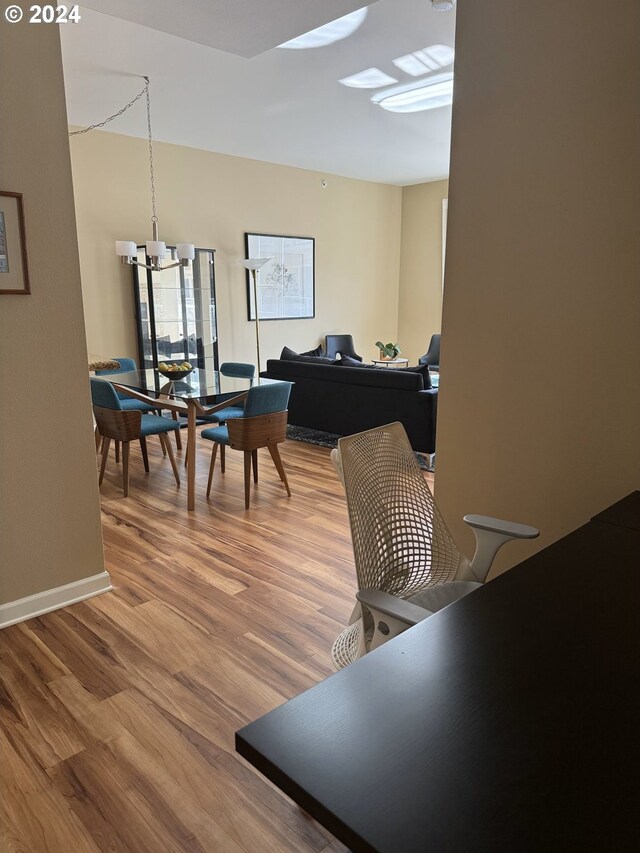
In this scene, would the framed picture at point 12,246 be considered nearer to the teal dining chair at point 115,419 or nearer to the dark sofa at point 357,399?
the teal dining chair at point 115,419

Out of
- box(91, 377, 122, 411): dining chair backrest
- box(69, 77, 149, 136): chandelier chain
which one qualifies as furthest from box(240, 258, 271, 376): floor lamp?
box(91, 377, 122, 411): dining chair backrest

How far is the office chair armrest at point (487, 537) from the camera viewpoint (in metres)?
1.56

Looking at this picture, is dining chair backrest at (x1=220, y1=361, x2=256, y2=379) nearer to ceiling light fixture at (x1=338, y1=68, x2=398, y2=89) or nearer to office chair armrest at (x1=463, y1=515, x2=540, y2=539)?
ceiling light fixture at (x1=338, y1=68, x2=398, y2=89)

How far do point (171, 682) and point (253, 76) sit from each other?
4.09 meters

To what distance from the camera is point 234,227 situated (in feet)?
22.1

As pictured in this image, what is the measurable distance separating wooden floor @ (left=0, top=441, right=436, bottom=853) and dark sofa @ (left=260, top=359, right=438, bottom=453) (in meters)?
1.36

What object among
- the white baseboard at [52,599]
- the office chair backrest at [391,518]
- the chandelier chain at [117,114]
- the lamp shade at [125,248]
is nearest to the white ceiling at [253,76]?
the chandelier chain at [117,114]

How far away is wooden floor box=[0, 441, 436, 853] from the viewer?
4.88 feet

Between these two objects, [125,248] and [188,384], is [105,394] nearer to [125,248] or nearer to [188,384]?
[188,384]

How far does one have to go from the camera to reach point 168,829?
4.80ft

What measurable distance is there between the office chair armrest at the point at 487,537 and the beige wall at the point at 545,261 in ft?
1.96

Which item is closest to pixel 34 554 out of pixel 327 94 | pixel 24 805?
pixel 24 805

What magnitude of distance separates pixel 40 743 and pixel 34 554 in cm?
92

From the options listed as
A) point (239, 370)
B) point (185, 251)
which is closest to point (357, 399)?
point (239, 370)
